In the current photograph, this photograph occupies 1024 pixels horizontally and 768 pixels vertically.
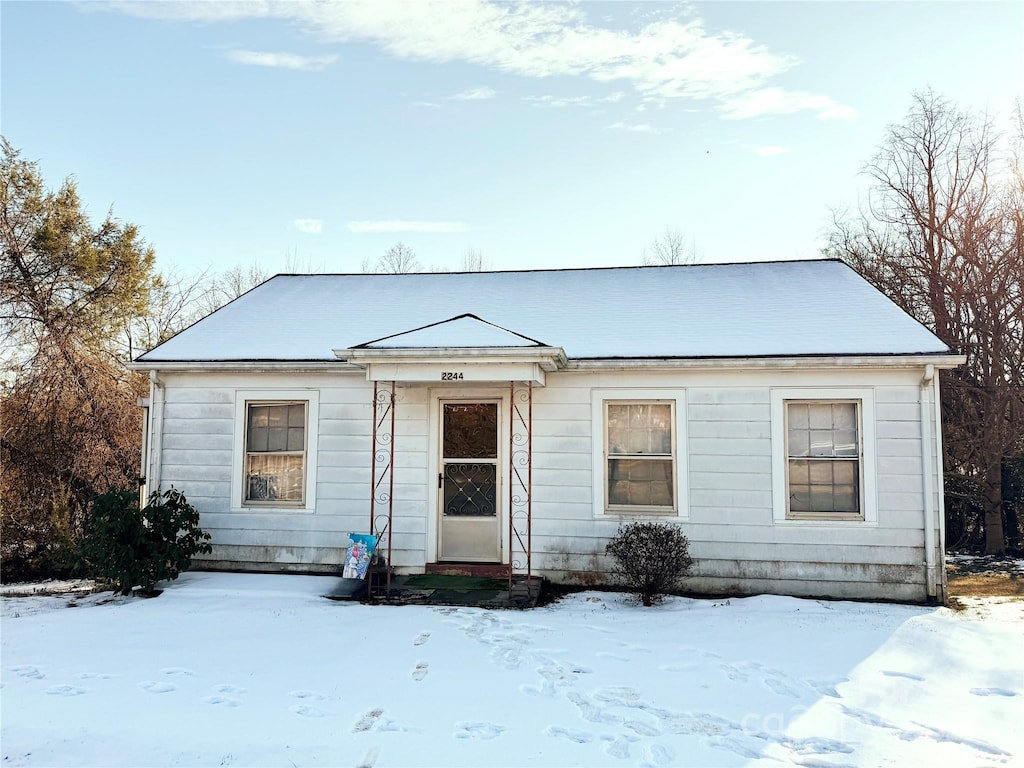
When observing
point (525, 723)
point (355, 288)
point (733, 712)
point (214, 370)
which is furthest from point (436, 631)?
point (355, 288)

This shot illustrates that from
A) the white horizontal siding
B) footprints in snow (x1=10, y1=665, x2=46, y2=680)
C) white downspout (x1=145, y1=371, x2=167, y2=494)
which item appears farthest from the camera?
white downspout (x1=145, y1=371, x2=167, y2=494)

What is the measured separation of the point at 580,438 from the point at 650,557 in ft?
6.09

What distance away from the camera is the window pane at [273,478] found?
10.1m

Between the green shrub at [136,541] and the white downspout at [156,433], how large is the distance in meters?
0.85

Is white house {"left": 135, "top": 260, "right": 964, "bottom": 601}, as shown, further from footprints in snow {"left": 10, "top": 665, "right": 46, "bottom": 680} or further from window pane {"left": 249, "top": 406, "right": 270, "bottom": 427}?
footprints in snow {"left": 10, "top": 665, "right": 46, "bottom": 680}

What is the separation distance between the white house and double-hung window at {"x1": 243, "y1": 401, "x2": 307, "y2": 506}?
2 centimetres

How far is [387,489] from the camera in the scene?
9742mm

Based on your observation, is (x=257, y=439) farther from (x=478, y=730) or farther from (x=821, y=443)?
(x=821, y=443)

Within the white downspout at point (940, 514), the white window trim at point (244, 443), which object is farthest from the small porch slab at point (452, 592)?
the white downspout at point (940, 514)

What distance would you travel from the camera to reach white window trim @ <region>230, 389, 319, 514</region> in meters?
9.91

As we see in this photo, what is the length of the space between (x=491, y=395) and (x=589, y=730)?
18.0ft

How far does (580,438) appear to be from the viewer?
9477mm

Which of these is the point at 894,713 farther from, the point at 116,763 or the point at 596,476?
the point at 116,763

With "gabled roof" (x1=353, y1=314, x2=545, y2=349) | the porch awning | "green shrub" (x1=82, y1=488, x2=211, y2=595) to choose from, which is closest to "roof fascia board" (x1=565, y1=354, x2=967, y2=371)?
the porch awning
